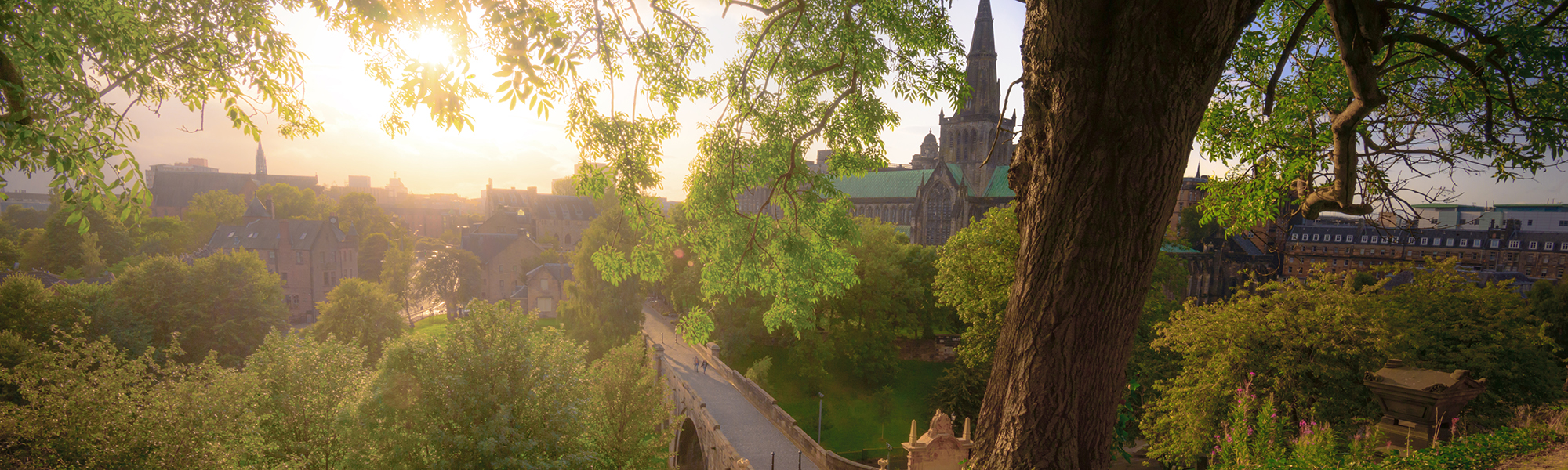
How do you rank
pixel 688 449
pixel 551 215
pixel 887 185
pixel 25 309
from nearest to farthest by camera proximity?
pixel 25 309 < pixel 688 449 < pixel 887 185 < pixel 551 215

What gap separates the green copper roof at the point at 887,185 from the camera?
177 ft

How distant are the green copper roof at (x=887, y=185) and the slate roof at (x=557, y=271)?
25.4m

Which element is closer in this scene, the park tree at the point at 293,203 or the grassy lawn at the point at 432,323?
the grassy lawn at the point at 432,323

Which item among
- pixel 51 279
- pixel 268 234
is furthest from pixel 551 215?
pixel 51 279

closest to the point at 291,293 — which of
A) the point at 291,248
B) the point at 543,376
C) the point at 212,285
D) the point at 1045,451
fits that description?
the point at 291,248

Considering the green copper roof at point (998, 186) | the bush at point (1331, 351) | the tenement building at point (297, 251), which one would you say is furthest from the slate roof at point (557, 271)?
the bush at point (1331, 351)

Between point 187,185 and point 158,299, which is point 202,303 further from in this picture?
point 187,185

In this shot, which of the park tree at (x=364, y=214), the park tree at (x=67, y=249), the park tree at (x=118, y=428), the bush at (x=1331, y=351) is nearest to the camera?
the park tree at (x=118, y=428)

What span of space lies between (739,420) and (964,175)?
35.7 metres

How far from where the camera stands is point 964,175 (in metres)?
48.8

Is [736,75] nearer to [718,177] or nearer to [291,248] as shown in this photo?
[718,177]

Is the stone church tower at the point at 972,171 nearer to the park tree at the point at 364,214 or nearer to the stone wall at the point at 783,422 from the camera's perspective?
the stone wall at the point at 783,422

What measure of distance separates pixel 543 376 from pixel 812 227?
668 centimetres

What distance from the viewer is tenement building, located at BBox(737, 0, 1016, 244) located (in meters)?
44.8
